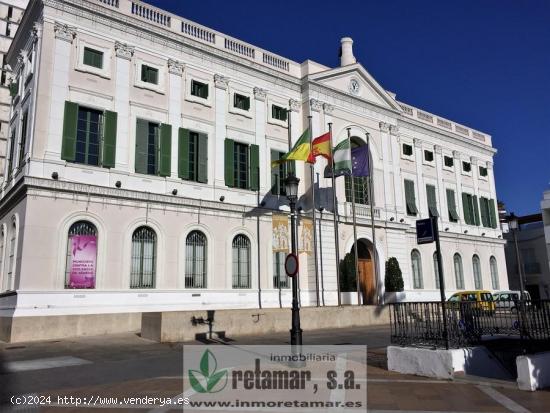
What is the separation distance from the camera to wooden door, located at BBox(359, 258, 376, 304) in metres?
28.4

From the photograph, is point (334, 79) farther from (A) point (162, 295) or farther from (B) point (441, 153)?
(A) point (162, 295)

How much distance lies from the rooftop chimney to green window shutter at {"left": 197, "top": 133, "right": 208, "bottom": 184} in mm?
12862

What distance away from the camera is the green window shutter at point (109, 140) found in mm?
20125

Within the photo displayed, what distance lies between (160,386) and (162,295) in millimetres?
11964

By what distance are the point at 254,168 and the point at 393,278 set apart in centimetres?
1009

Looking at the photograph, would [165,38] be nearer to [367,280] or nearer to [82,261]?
[82,261]

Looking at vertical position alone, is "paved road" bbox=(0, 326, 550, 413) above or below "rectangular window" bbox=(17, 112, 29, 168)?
below

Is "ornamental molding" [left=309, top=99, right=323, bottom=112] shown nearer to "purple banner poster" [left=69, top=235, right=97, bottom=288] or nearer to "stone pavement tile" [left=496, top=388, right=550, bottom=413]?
"purple banner poster" [left=69, top=235, right=97, bottom=288]

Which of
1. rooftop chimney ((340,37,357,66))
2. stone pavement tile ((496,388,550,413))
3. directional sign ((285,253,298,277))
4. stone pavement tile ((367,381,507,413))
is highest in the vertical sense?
rooftop chimney ((340,37,357,66))

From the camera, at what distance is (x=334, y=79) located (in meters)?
28.9

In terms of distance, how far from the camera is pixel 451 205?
1416 inches

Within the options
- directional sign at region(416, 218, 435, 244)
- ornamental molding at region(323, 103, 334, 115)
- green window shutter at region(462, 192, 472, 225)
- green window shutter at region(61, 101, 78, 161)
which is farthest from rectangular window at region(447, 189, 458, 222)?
green window shutter at region(61, 101, 78, 161)

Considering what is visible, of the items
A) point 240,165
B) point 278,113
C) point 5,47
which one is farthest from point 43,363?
point 5,47

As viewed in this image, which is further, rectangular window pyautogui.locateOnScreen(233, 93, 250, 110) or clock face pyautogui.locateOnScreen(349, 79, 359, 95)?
clock face pyautogui.locateOnScreen(349, 79, 359, 95)
